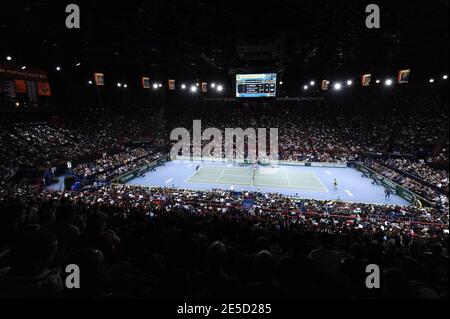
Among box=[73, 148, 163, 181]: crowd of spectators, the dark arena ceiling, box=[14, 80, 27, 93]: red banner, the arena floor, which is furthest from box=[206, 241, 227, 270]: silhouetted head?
box=[14, 80, 27, 93]: red banner

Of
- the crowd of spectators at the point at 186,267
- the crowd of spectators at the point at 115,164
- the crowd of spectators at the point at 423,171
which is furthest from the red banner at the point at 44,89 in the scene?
the crowd of spectators at the point at 423,171

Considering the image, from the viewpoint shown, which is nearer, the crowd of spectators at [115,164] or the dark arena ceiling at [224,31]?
the dark arena ceiling at [224,31]

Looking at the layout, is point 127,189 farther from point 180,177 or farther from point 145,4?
point 145,4

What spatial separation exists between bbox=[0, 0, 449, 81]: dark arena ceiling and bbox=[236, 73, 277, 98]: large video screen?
43.5 inches

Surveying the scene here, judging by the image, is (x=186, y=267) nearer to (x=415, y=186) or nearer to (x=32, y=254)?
(x=32, y=254)

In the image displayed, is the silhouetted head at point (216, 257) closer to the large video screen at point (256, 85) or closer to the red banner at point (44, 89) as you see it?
Answer: the large video screen at point (256, 85)

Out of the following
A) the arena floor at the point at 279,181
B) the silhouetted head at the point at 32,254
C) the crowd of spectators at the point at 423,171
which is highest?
the silhouetted head at the point at 32,254

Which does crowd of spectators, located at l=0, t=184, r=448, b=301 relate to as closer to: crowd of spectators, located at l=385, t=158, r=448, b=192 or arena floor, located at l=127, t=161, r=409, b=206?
crowd of spectators, located at l=385, t=158, r=448, b=192

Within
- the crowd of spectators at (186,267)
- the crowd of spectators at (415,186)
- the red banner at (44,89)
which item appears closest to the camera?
the crowd of spectators at (186,267)

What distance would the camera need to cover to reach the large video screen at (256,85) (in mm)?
24453

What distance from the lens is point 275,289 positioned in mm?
3221

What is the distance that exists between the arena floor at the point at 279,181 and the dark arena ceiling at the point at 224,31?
12860 mm

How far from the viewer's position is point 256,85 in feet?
82.3
